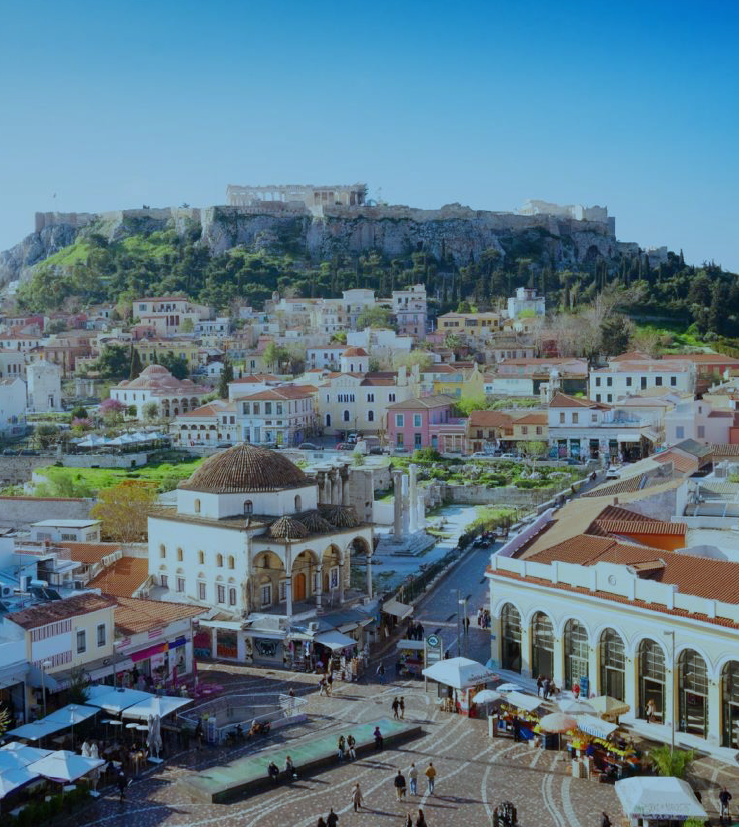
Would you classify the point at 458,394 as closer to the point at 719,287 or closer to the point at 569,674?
the point at 719,287

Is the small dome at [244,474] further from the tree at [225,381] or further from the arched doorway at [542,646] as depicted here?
the tree at [225,381]

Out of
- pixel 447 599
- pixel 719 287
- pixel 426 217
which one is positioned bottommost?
pixel 447 599

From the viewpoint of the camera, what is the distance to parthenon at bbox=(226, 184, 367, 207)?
13225 cm

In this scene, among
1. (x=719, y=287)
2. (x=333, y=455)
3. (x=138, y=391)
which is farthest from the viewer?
(x=719, y=287)

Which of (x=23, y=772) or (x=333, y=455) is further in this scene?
(x=333, y=455)

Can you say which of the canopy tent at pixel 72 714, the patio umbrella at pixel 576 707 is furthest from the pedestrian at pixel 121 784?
the patio umbrella at pixel 576 707

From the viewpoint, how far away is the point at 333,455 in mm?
67250

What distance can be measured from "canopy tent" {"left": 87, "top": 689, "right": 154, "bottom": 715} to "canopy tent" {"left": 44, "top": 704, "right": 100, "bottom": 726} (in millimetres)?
243

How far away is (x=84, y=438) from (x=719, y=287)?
5475 cm

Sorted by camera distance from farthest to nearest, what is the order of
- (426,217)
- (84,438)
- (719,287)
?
(426,217), (719,287), (84,438)

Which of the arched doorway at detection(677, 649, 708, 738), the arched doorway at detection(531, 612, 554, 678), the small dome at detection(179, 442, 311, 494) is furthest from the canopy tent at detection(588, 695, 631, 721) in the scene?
the small dome at detection(179, 442, 311, 494)

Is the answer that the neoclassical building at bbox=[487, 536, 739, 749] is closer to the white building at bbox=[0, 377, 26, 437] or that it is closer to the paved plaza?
the paved plaza

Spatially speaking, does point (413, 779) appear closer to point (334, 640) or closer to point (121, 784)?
point (121, 784)

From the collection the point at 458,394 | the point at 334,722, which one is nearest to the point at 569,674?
the point at 334,722
